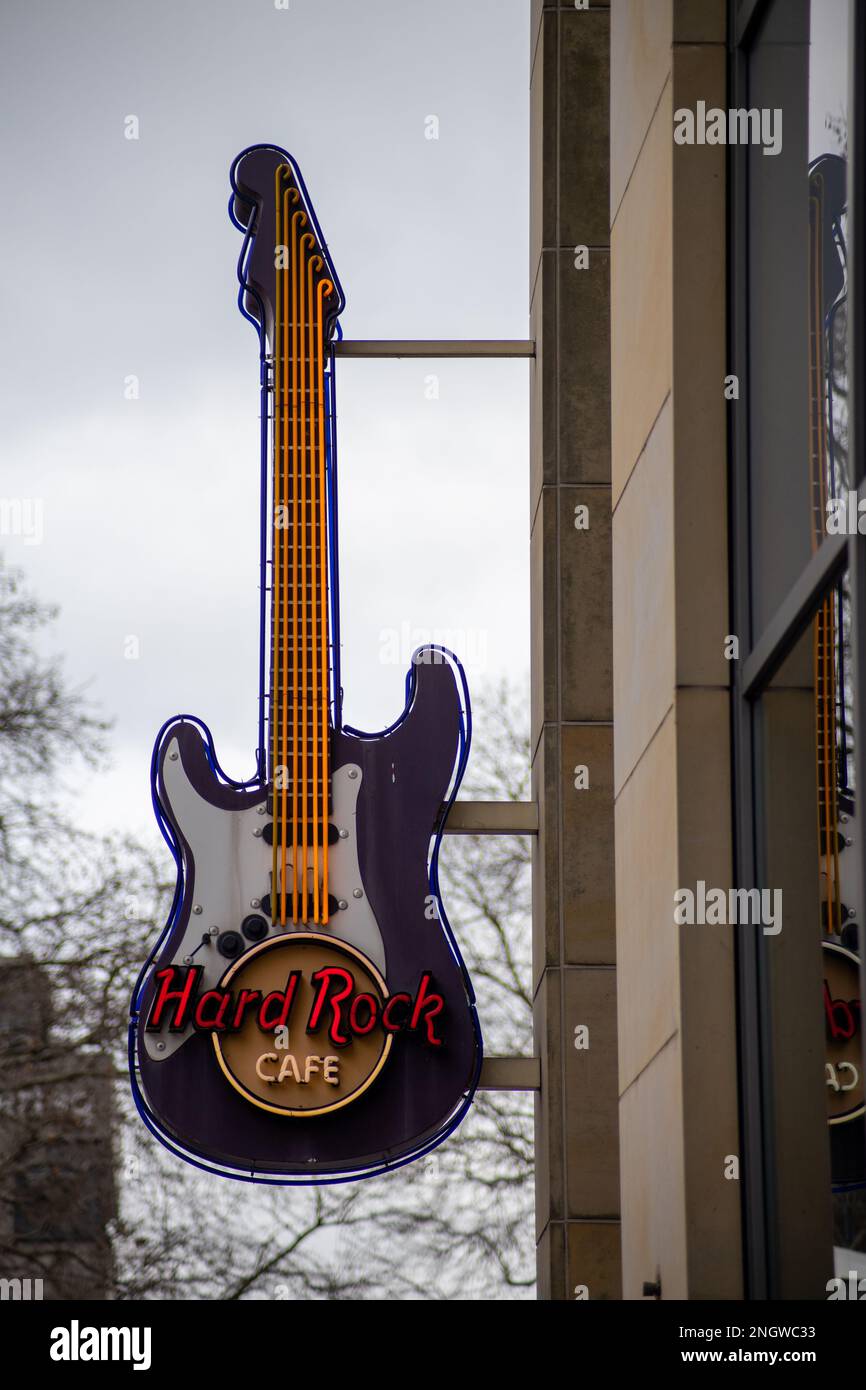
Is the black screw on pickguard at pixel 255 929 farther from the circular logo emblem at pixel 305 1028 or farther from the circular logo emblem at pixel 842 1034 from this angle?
the circular logo emblem at pixel 842 1034

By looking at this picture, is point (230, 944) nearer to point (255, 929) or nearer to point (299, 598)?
point (255, 929)

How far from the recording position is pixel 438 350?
1424 cm

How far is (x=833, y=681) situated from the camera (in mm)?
5055

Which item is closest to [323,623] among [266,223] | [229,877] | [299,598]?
[299,598]

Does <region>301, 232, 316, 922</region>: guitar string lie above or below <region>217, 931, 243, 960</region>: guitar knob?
above

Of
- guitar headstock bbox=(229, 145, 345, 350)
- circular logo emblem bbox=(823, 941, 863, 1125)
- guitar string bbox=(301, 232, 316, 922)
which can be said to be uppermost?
guitar headstock bbox=(229, 145, 345, 350)

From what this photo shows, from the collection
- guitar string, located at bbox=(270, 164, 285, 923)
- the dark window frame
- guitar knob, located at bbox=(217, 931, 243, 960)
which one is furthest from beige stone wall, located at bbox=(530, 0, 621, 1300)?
the dark window frame

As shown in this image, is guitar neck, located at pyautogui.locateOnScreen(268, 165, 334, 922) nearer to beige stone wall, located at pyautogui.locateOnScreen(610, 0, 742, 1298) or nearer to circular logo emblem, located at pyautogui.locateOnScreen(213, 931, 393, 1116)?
circular logo emblem, located at pyautogui.locateOnScreen(213, 931, 393, 1116)

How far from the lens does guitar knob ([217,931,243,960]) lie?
41.9ft

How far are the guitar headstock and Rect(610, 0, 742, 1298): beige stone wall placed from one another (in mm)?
7221

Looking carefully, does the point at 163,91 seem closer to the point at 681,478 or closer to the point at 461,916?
the point at 461,916

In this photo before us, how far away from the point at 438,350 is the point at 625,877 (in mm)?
8081

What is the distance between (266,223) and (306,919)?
526 centimetres

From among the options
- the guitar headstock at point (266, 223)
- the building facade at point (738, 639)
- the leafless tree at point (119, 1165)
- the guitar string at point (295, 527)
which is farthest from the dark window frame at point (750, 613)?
the leafless tree at point (119, 1165)
